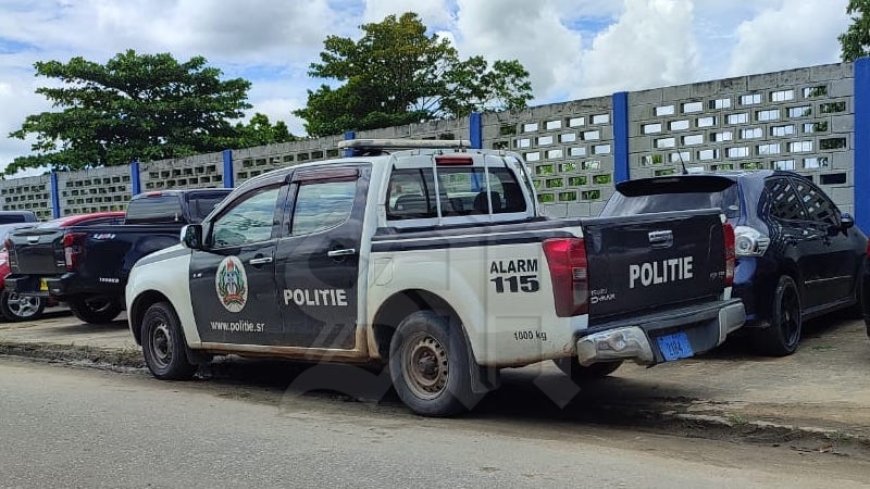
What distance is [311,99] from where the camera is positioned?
36.9 metres

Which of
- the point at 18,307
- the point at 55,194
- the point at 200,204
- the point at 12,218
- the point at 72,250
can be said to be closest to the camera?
the point at 72,250

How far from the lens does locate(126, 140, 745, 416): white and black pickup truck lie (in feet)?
17.4

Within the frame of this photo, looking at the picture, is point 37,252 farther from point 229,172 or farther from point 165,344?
point 229,172

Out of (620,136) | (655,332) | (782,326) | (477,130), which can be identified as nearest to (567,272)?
(655,332)

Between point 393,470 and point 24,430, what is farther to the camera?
point 24,430

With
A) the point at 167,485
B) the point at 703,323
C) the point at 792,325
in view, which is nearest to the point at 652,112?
the point at 792,325

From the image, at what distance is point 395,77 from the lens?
114 feet

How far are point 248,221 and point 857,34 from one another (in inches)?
1027

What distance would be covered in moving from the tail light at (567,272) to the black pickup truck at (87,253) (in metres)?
7.67

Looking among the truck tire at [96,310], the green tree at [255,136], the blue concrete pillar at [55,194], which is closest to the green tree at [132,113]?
the green tree at [255,136]

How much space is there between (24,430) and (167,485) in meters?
2.00

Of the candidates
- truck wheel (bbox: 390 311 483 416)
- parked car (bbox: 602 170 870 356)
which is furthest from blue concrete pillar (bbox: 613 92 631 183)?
truck wheel (bbox: 390 311 483 416)

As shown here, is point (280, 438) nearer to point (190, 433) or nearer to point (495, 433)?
point (190, 433)

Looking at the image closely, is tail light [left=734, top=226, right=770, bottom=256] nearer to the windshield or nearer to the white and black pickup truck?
the windshield
